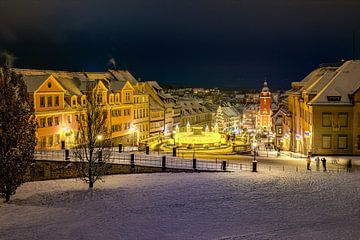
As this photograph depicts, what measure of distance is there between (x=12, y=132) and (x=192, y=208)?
12623 millimetres

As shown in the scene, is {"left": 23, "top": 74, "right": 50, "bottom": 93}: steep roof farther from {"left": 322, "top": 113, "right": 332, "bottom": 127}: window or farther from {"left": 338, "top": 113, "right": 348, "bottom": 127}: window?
{"left": 338, "top": 113, "right": 348, "bottom": 127}: window

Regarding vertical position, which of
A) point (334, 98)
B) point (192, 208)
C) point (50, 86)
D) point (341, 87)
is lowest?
point (192, 208)

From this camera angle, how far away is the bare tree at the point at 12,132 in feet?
88.4

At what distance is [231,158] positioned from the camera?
43.2 metres

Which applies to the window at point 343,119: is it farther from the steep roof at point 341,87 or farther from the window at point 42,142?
the window at point 42,142

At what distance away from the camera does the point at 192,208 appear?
23.5 metres

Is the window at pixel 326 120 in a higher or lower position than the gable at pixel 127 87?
lower

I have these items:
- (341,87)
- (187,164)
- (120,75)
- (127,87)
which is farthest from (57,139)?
(341,87)

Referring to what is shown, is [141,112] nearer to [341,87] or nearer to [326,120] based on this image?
[326,120]

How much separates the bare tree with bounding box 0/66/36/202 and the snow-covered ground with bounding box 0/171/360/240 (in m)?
1.51

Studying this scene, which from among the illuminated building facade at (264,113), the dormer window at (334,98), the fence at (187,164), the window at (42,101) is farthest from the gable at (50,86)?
the illuminated building facade at (264,113)

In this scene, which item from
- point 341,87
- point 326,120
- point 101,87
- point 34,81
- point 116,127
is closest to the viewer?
point 326,120

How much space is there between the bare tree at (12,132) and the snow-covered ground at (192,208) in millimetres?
1507

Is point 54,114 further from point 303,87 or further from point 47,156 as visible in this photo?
point 303,87
